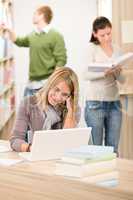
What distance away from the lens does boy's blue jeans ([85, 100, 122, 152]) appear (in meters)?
3.22

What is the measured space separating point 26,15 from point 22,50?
32cm

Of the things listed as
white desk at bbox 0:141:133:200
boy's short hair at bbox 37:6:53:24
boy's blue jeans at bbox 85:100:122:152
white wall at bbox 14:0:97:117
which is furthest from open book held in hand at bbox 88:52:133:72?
white desk at bbox 0:141:133:200

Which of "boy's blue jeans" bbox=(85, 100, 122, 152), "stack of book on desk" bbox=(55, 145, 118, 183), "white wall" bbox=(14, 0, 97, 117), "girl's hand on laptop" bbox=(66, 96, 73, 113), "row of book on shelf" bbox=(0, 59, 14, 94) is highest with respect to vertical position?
"white wall" bbox=(14, 0, 97, 117)

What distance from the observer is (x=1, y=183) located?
5.25ft

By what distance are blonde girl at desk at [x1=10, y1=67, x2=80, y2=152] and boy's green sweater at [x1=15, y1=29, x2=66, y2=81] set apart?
41.4 inches

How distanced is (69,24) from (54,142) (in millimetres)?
2068

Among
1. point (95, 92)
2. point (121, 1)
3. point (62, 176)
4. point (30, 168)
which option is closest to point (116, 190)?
point (62, 176)

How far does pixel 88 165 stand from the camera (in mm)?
1568

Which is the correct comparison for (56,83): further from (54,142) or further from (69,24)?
(69,24)

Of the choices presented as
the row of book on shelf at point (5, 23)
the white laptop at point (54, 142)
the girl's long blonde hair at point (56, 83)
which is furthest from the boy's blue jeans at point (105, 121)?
the white laptop at point (54, 142)

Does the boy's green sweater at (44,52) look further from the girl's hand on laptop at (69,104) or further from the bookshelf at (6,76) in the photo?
the girl's hand on laptop at (69,104)

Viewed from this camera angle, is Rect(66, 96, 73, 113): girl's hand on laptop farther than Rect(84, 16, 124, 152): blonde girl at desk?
No

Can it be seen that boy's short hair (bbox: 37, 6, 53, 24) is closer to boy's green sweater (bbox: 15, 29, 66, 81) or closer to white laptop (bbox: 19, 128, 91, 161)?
boy's green sweater (bbox: 15, 29, 66, 81)

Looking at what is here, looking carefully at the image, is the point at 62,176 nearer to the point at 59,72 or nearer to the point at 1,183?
the point at 1,183
